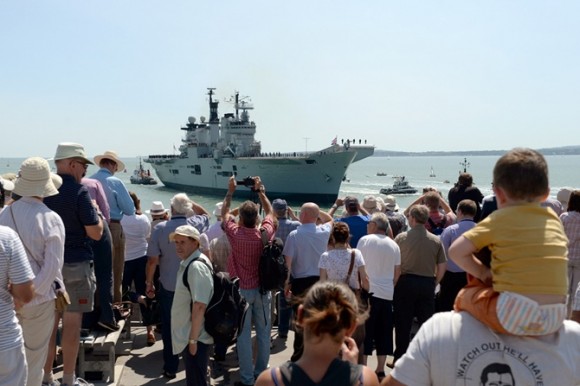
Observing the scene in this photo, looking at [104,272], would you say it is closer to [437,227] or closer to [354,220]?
[354,220]

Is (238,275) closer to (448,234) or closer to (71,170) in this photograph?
(71,170)

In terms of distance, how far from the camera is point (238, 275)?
473 cm

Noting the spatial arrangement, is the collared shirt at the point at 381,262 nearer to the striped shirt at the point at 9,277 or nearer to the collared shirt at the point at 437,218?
the collared shirt at the point at 437,218

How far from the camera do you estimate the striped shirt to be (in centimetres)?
265

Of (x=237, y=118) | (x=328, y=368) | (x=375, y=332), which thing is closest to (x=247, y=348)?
(x=375, y=332)

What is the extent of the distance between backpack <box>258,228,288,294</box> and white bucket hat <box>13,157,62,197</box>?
6.54ft

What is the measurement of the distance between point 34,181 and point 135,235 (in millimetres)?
2757

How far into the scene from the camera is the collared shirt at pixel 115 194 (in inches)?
195

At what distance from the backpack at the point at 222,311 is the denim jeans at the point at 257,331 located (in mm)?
662

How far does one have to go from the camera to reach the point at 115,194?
4965mm

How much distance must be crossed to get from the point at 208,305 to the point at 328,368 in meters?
2.09

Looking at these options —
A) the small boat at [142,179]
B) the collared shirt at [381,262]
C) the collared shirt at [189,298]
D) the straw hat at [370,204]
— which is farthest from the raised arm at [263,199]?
the small boat at [142,179]

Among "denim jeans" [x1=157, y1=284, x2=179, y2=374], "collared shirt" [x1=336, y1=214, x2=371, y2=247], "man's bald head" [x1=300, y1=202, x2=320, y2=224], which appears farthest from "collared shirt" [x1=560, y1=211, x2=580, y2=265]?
"denim jeans" [x1=157, y1=284, x2=179, y2=374]

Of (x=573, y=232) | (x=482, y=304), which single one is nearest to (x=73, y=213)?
(x=482, y=304)
